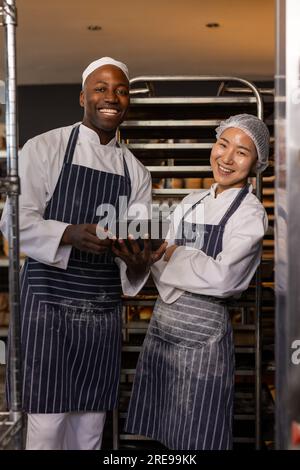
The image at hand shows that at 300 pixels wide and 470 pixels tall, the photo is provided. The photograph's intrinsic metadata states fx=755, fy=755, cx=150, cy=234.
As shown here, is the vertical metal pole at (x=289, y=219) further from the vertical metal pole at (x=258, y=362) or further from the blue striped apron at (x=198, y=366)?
the vertical metal pole at (x=258, y=362)

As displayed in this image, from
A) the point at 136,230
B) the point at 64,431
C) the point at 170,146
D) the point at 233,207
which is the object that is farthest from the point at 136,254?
the point at 170,146

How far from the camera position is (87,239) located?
227 cm

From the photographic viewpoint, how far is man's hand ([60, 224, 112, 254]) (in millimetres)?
2256

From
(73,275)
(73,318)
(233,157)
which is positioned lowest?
(73,318)

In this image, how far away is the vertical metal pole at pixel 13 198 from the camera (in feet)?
5.52

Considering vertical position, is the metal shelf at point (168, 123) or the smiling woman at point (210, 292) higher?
the metal shelf at point (168, 123)

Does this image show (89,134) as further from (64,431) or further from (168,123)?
(64,431)

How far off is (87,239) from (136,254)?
168 mm

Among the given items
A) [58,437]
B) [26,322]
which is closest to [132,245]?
[26,322]

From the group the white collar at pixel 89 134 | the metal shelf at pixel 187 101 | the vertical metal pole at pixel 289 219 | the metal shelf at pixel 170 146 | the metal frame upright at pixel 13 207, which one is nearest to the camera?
the vertical metal pole at pixel 289 219

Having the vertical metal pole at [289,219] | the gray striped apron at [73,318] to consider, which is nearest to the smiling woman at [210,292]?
the gray striped apron at [73,318]

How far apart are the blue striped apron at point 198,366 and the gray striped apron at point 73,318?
18 cm

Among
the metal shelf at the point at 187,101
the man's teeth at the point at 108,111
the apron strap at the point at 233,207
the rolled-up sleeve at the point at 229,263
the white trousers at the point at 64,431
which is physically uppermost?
the metal shelf at the point at 187,101

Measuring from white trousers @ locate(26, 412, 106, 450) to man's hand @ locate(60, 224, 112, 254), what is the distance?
54 cm
